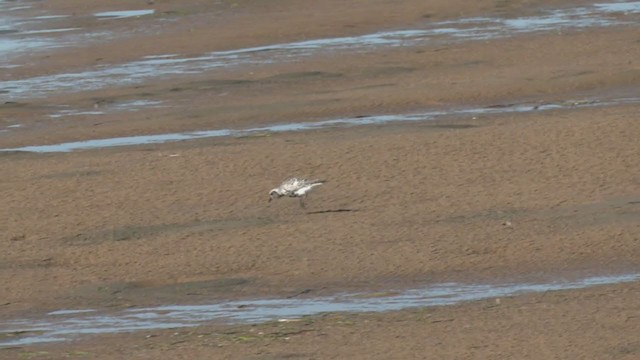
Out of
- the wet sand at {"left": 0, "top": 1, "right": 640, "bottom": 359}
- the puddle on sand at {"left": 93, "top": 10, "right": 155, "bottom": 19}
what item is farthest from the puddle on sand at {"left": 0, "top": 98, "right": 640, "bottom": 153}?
the puddle on sand at {"left": 93, "top": 10, "right": 155, "bottom": 19}

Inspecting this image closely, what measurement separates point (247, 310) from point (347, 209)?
7.04ft

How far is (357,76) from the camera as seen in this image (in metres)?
16.8

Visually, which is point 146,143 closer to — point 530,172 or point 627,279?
point 530,172

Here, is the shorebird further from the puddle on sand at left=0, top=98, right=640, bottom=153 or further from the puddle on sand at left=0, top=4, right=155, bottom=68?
the puddle on sand at left=0, top=4, right=155, bottom=68

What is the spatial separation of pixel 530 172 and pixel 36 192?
3470mm

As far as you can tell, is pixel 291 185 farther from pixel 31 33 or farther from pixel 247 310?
pixel 31 33

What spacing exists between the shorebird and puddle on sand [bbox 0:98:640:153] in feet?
9.60

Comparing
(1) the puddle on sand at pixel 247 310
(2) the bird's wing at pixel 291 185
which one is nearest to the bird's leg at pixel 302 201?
(2) the bird's wing at pixel 291 185

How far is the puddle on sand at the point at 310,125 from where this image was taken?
1374 cm

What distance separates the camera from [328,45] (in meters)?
19.6

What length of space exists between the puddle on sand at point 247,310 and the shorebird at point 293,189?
1873mm

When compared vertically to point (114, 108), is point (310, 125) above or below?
above

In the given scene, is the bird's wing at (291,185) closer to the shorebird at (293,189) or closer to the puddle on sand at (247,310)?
the shorebird at (293,189)

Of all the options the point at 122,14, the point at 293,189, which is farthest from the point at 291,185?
the point at 122,14
